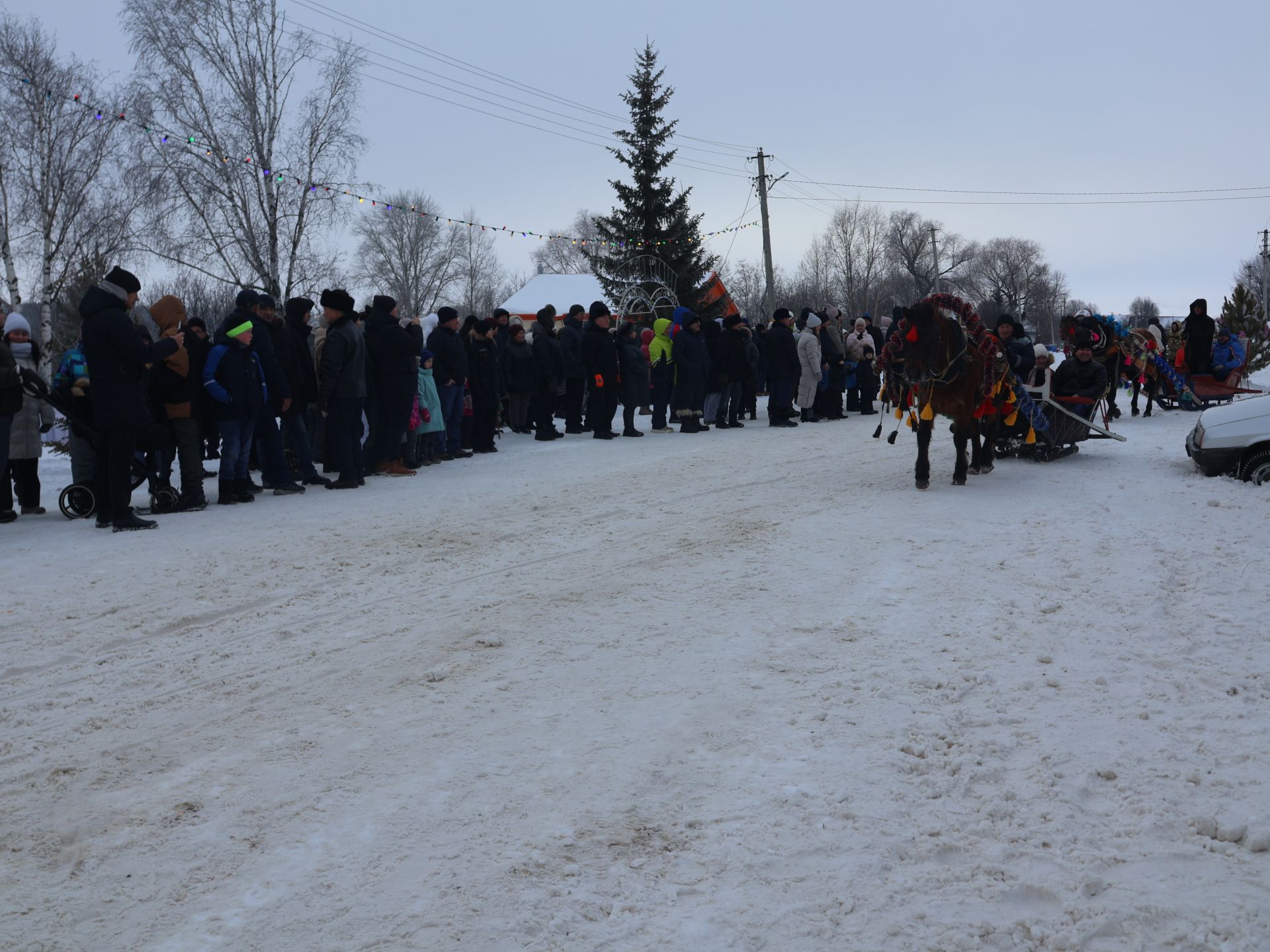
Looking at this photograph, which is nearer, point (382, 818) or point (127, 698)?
point (382, 818)

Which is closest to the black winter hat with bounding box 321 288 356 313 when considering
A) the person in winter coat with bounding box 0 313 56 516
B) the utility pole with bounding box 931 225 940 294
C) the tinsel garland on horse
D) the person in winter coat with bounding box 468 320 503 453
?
the person in winter coat with bounding box 0 313 56 516

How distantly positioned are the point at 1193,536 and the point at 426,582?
549 cm

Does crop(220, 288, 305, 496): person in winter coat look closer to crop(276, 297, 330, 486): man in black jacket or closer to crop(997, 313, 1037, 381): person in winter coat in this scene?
crop(276, 297, 330, 486): man in black jacket

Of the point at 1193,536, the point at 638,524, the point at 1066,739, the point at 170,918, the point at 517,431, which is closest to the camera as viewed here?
the point at 170,918

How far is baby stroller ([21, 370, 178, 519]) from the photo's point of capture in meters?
9.74

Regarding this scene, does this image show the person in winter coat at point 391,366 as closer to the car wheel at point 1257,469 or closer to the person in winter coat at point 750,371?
the person in winter coat at point 750,371

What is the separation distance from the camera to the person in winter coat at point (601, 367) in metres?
16.7

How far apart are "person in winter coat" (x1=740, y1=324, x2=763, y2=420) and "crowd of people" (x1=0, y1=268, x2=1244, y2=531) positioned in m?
0.05

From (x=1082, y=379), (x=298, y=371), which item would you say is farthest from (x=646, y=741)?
(x=1082, y=379)

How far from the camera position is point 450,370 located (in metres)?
14.0

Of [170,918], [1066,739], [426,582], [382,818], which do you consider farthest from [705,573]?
[170,918]

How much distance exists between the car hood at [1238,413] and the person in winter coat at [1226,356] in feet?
26.2

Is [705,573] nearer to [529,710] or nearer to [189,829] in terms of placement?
[529,710]

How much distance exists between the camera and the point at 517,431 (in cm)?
1823
